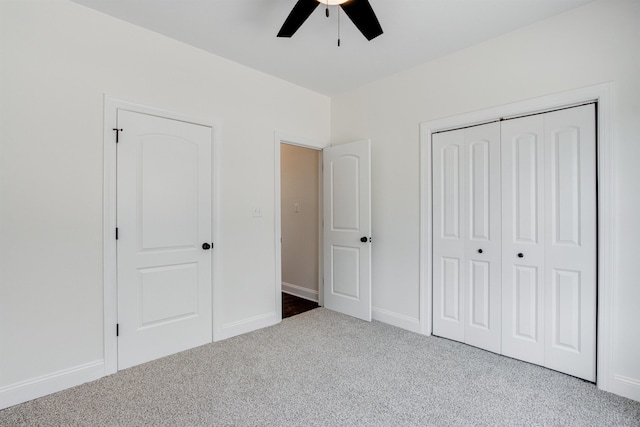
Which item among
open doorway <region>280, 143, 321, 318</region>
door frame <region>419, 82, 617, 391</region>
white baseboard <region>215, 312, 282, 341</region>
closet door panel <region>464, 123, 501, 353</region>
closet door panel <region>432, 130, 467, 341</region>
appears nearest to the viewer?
door frame <region>419, 82, 617, 391</region>

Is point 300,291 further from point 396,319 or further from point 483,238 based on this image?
point 483,238

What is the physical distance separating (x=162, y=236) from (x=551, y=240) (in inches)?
122

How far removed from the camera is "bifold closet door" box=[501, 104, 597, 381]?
2225mm

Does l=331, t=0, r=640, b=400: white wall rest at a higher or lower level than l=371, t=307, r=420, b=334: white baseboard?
higher

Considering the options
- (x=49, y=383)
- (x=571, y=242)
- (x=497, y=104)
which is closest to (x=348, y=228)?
(x=497, y=104)

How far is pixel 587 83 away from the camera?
220 centimetres

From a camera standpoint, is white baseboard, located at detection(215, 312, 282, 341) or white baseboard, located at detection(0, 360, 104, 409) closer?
white baseboard, located at detection(0, 360, 104, 409)

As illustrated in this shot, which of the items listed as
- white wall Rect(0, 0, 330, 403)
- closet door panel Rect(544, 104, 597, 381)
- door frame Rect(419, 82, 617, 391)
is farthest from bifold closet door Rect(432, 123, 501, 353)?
white wall Rect(0, 0, 330, 403)

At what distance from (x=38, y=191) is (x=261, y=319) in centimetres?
215

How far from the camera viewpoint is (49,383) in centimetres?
209

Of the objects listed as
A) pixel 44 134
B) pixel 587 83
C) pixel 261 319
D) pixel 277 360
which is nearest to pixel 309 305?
pixel 261 319

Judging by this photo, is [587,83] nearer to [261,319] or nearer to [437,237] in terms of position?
[437,237]

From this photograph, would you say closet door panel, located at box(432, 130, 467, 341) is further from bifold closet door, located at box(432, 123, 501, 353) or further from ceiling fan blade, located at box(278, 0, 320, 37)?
ceiling fan blade, located at box(278, 0, 320, 37)

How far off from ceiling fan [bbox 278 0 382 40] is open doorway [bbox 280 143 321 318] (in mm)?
2179
